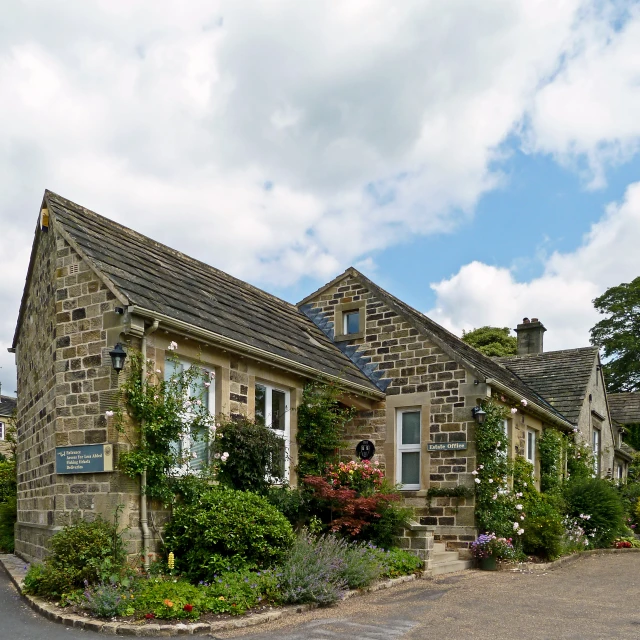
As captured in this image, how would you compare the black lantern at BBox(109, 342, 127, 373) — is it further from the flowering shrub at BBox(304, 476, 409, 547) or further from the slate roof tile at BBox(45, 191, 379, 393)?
the flowering shrub at BBox(304, 476, 409, 547)

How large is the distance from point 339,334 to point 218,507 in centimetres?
836

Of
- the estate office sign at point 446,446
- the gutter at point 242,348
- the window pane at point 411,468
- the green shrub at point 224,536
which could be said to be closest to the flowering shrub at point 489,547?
the estate office sign at point 446,446

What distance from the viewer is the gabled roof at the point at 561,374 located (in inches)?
880

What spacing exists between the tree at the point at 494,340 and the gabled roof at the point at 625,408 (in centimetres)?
807

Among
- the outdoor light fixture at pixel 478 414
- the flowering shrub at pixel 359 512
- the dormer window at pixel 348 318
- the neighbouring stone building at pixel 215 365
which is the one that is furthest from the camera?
the dormer window at pixel 348 318

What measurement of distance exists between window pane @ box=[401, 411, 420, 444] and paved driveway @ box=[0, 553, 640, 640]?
3.78m

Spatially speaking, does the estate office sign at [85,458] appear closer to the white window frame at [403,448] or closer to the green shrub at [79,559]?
the green shrub at [79,559]

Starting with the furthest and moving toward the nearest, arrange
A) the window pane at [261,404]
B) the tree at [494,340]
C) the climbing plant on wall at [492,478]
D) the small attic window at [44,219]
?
1. the tree at [494,340]
2. the climbing plant on wall at [492,478]
3. the window pane at [261,404]
4. the small attic window at [44,219]

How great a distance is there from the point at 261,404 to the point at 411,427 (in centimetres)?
437

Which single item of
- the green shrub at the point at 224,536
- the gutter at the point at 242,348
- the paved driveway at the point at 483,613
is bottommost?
the paved driveway at the point at 483,613

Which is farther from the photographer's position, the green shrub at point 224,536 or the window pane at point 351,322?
the window pane at point 351,322

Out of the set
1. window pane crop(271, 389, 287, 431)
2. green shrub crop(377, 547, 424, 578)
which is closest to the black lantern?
window pane crop(271, 389, 287, 431)

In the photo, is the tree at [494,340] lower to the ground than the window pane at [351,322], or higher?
higher

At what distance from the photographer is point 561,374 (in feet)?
79.2
